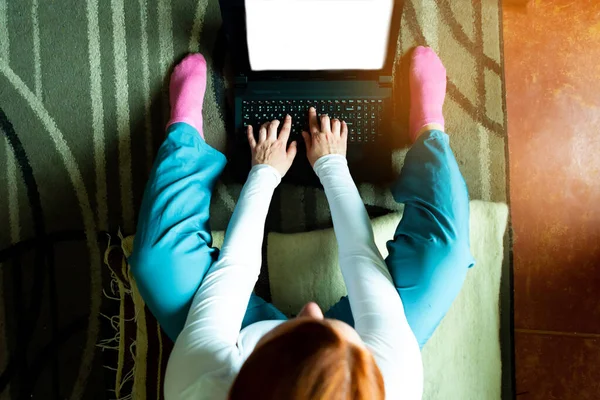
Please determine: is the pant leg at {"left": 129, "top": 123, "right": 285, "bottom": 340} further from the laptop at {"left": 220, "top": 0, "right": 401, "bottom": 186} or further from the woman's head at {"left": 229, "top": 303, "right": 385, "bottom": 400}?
the woman's head at {"left": 229, "top": 303, "right": 385, "bottom": 400}

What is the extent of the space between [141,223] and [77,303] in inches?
13.2

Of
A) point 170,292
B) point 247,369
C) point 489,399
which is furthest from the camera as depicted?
point 489,399

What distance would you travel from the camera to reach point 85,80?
1.16m

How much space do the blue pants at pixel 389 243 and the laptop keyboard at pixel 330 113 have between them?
0.40 feet

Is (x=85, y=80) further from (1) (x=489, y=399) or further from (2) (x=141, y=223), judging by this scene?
(1) (x=489, y=399)

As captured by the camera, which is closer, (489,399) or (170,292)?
(170,292)

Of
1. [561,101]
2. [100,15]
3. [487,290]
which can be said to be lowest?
[487,290]

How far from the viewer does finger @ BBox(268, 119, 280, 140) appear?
1069mm

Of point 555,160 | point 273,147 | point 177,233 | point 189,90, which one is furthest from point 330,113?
point 555,160

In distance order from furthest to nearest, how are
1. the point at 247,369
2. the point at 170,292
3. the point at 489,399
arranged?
the point at 489,399 < the point at 170,292 < the point at 247,369

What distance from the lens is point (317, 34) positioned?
3.29 feet

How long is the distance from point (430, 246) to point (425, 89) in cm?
39

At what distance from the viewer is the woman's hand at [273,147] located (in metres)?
1.06

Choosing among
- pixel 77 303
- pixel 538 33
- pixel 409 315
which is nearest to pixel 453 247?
pixel 409 315
